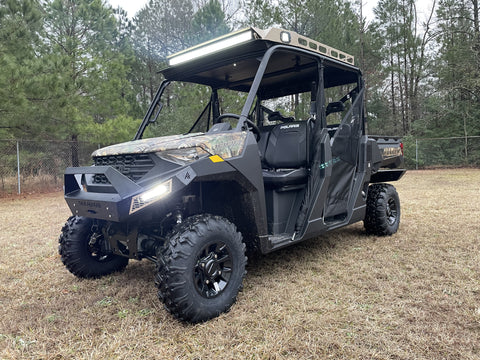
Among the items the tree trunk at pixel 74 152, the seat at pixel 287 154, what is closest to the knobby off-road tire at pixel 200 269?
the seat at pixel 287 154

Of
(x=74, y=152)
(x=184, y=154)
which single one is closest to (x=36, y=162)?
(x=74, y=152)

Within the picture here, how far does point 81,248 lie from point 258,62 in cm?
245

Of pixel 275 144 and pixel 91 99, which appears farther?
pixel 91 99

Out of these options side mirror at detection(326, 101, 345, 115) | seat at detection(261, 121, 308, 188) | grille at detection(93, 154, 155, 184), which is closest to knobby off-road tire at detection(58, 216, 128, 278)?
grille at detection(93, 154, 155, 184)

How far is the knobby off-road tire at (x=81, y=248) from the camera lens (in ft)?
10.8

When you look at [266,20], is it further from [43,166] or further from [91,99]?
[43,166]

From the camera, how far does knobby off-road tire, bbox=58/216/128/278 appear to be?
129 inches

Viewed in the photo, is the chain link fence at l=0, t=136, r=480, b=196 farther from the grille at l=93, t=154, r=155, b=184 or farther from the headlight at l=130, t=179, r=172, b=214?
the headlight at l=130, t=179, r=172, b=214

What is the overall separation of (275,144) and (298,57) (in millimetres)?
949

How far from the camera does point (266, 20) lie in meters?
13.4

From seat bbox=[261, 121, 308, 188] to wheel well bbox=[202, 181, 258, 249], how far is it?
0.49 meters

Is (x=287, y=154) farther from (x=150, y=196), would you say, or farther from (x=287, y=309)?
(x=150, y=196)

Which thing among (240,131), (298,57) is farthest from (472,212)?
(240,131)

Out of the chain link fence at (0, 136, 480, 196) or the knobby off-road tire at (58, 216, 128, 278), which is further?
the chain link fence at (0, 136, 480, 196)
